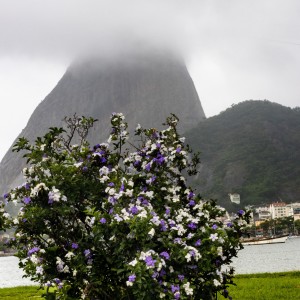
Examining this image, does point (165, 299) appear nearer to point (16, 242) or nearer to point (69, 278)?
point (69, 278)

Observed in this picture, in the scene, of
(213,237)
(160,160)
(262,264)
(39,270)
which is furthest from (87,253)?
(262,264)

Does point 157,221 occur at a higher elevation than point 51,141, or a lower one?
lower

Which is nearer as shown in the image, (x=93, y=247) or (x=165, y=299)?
(x=165, y=299)

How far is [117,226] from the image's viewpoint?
8438 mm

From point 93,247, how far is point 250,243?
525 feet

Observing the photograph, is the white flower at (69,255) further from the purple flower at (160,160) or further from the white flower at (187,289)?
the purple flower at (160,160)

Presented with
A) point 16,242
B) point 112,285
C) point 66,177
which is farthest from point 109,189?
point 16,242

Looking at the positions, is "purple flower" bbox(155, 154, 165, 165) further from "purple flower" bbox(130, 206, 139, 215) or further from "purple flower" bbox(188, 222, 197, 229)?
"purple flower" bbox(130, 206, 139, 215)

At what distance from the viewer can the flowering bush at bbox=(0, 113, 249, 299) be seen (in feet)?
27.5

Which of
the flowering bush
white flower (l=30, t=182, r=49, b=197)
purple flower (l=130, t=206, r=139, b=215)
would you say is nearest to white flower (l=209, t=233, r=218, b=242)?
the flowering bush

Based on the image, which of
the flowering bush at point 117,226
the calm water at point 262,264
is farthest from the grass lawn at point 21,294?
the calm water at point 262,264

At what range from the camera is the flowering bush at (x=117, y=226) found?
8.38m

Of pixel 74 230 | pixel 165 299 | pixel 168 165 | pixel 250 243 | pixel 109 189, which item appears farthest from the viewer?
pixel 250 243

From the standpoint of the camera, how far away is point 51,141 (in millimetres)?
10430
